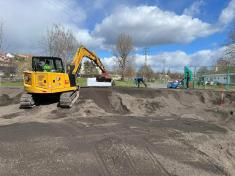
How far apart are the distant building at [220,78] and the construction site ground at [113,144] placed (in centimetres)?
968

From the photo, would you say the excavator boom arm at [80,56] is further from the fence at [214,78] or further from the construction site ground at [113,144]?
the fence at [214,78]

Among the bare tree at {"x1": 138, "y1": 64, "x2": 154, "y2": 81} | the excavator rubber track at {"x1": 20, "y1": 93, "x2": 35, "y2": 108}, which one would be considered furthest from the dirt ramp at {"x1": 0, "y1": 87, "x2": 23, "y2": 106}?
the bare tree at {"x1": 138, "y1": 64, "x2": 154, "y2": 81}

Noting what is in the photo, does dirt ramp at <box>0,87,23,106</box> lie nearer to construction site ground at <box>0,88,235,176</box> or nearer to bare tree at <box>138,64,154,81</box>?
construction site ground at <box>0,88,235,176</box>

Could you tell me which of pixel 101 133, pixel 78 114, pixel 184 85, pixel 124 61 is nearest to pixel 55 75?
pixel 78 114

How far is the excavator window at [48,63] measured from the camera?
12992mm

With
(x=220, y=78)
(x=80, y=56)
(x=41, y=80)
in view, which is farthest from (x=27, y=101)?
(x=220, y=78)

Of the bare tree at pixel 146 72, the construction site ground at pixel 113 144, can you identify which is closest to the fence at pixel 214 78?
the construction site ground at pixel 113 144

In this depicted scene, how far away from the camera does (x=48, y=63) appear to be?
43.6ft

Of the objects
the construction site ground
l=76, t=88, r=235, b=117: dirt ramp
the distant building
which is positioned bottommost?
the construction site ground

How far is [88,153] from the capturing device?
20.0 ft

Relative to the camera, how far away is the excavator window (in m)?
13.0

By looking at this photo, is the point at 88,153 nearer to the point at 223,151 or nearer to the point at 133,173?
the point at 133,173

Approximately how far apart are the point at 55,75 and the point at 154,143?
7100 mm

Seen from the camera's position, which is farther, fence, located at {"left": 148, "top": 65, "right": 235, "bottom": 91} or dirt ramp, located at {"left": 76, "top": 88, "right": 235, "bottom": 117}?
fence, located at {"left": 148, "top": 65, "right": 235, "bottom": 91}
